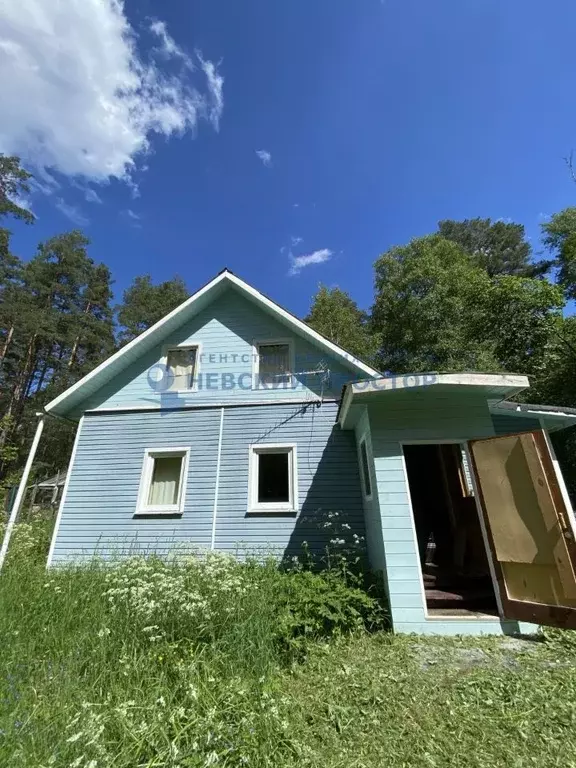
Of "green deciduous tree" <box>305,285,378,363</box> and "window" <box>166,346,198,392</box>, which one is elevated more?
"green deciduous tree" <box>305,285,378,363</box>

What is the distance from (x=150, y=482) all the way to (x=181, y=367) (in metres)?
2.99

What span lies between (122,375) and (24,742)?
7829mm

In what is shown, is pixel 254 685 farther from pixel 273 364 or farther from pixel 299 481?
pixel 273 364

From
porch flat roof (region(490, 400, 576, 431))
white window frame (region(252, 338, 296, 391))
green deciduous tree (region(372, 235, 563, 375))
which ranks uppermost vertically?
green deciduous tree (region(372, 235, 563, 375))

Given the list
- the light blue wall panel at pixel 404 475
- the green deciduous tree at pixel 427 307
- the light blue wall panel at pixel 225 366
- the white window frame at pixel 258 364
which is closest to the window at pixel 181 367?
the light blue wall panel at pixel 225 366

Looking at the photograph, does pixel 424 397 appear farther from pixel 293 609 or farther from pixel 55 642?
pixel 55 642

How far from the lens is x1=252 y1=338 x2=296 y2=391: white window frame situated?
27.7 feet

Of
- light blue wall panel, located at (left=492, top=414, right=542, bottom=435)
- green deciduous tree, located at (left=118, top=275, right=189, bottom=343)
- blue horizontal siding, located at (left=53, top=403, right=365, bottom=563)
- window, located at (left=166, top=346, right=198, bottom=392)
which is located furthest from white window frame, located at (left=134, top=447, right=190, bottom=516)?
green deciduous tree, located at (left=118, top=275, right=189, bottom=343)

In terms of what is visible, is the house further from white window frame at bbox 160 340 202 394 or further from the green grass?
the green grass

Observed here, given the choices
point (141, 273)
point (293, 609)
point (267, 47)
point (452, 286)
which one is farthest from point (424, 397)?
point (141, 273)

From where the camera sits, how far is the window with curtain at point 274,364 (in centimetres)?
858

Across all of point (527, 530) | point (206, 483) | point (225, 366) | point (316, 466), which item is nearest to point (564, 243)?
point (316, 466)

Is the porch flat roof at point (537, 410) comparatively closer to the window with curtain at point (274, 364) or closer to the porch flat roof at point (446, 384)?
the porch flat roof at point (446, 384)

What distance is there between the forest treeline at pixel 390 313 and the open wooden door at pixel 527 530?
803cm
